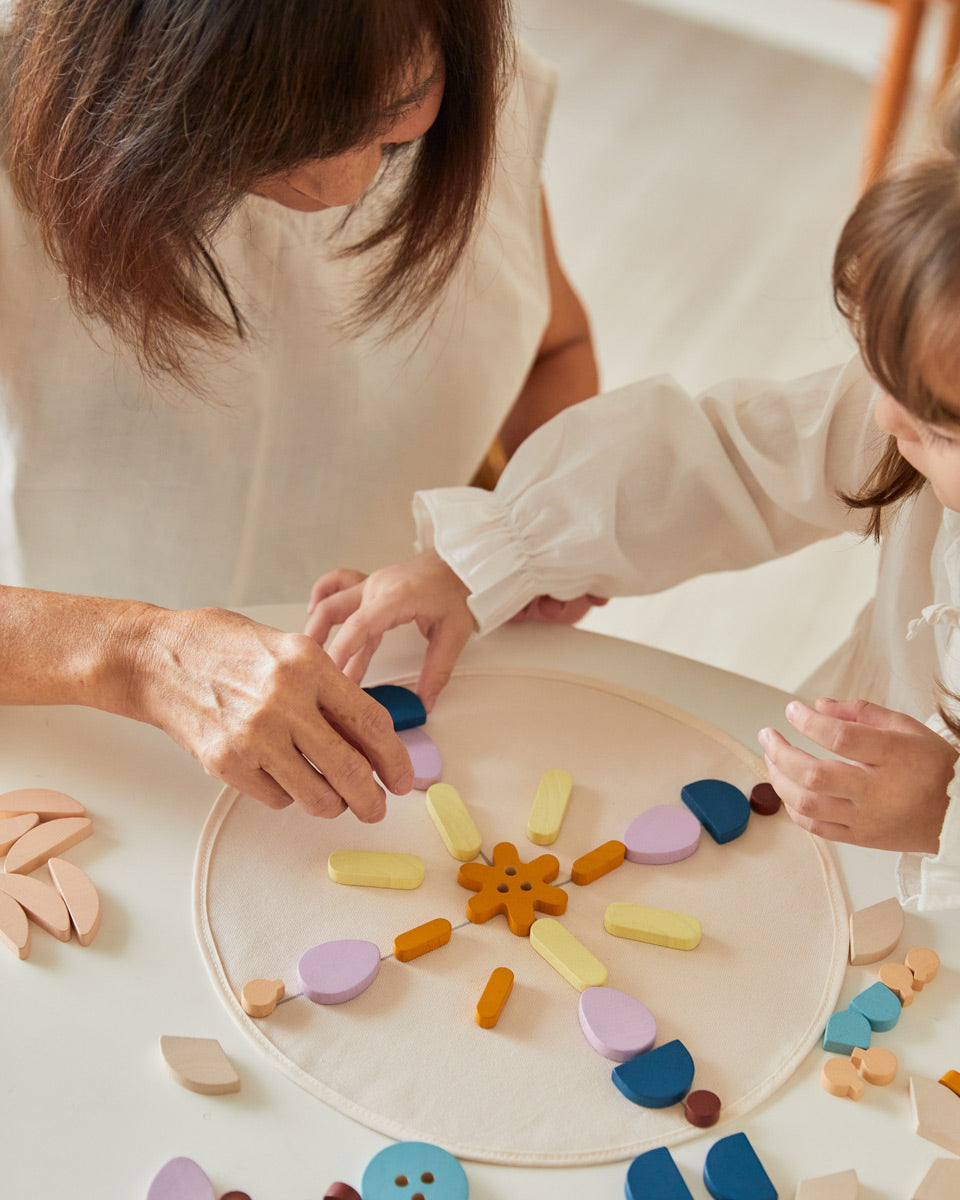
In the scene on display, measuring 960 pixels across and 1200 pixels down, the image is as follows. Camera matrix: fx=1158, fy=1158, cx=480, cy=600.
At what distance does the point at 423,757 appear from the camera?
35.2 inches

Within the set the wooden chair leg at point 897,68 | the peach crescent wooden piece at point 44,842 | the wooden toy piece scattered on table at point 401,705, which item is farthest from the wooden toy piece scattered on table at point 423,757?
the wooden chair leg at point 897,68

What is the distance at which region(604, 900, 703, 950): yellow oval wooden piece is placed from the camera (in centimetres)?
77

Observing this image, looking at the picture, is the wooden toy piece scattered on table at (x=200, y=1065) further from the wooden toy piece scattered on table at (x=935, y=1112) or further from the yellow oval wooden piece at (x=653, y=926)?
the wooden toy piece scattered on table at (x=935, y=1112)

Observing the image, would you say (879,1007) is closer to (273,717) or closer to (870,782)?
(870,782)

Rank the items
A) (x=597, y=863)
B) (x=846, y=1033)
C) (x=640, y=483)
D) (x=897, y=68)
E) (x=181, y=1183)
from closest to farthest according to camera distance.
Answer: (x=181, y=1183)
(x=846, y=1033)
(x=597, y=863)
(x=640, y=483)
(x=897, y=68)

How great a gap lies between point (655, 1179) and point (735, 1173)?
45mm

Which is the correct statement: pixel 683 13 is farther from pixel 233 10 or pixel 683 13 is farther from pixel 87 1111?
pixel 87 1111

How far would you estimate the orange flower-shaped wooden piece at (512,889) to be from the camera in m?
0.78

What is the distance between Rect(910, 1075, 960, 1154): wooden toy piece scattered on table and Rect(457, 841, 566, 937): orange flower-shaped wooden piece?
0.80 feet

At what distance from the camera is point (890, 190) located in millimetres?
660

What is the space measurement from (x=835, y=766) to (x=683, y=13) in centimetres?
419

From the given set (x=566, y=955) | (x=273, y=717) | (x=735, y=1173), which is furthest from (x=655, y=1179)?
(x=273, y=717)

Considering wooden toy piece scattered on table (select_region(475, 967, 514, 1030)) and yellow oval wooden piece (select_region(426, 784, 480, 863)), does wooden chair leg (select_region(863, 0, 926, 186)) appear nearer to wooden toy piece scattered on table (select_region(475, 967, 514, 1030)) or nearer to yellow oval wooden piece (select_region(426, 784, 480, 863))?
Result: yellow oval wooden piece (select_region(426, 784, 480, 863))

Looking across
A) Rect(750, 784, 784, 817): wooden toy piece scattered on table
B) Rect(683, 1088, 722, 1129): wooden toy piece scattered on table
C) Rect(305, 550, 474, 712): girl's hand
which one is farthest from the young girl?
Rect(683, 1088, 722, 1129): wooden toy piece scattered on table
